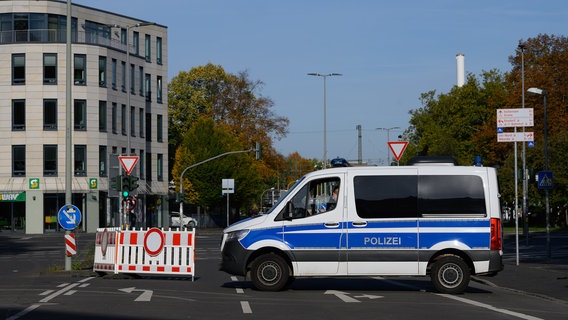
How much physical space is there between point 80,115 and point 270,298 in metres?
58.7

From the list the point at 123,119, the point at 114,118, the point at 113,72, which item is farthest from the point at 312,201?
the point at 123,119

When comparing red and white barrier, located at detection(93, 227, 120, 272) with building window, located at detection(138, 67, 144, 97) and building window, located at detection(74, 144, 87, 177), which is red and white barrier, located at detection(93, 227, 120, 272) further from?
building window, located at detection(138, 67, 144, 97)

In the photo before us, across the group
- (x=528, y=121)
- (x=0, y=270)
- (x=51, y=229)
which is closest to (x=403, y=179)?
(x=528, y=121)

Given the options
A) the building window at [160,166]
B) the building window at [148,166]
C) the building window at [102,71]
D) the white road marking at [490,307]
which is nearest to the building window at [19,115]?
the building window at [102,71]

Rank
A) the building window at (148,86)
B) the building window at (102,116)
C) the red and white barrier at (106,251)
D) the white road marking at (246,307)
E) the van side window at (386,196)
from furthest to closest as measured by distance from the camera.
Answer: the building window at (148,86) < the building window at (102,116) < the red and white barrier at (106,251) < the van side window at (386,196) < the white road marking at (246,307)

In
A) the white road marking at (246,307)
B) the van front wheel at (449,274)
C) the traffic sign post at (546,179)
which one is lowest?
the white road marking at (246,307)

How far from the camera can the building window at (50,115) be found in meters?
72.6

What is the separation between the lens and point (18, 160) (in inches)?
2849

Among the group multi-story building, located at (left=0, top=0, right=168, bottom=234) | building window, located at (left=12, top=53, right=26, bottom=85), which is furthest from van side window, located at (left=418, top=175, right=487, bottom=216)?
building window, located at (left=12, top=53, right=26, bottom=85)

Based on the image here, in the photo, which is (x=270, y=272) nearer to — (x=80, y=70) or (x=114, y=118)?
(x=80, y=70)

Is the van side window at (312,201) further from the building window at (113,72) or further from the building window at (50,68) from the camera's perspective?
the building window at (113,72)

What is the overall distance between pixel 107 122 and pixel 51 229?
→ 9.07m

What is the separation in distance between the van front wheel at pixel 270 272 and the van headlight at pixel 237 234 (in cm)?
51

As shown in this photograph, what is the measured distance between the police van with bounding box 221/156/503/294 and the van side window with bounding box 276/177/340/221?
0.02 m
